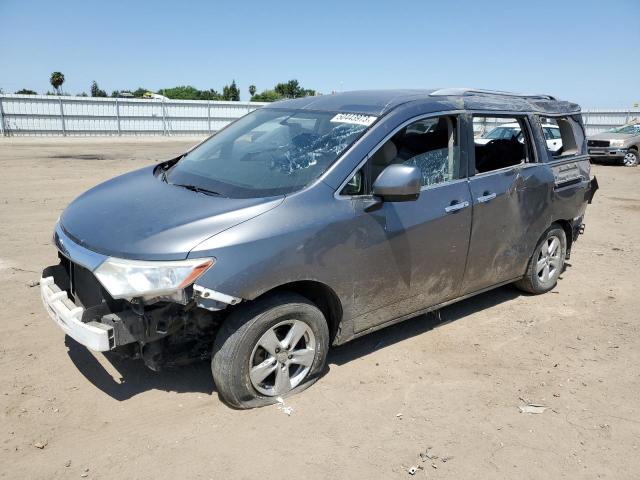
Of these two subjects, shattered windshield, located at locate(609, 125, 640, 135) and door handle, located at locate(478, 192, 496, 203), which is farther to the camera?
shattered windshield, located at locate(609, 125, 640, 135)

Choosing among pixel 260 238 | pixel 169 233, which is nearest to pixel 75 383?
pixel 169 233

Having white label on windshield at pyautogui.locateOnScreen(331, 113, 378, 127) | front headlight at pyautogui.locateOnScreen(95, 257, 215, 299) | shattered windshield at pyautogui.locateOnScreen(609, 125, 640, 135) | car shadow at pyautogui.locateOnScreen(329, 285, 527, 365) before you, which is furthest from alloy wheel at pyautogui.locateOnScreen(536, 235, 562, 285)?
shattered windshield at pyautogui.locateOnScreen(609, 125, 640, 135)

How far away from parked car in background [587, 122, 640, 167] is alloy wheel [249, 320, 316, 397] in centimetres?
2008

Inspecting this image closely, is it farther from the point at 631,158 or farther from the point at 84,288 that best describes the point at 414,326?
the point at 631,158

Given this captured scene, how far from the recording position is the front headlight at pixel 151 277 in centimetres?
293

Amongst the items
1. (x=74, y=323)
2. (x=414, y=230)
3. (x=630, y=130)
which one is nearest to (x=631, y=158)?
(x=630, y=130)

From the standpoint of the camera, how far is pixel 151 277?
9.66 ft

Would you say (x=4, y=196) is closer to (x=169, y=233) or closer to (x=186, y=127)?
(x=169, y=233)

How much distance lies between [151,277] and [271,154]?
143 cm

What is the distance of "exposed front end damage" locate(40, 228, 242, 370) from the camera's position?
2998 mm

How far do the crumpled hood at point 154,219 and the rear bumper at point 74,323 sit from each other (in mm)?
392

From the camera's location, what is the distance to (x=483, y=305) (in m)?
5.44

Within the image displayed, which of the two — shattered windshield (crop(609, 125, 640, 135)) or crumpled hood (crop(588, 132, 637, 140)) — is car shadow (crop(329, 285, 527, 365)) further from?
shattered windshield (crop(609, 125, 640, 135))

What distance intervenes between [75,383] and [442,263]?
9.05 ft
